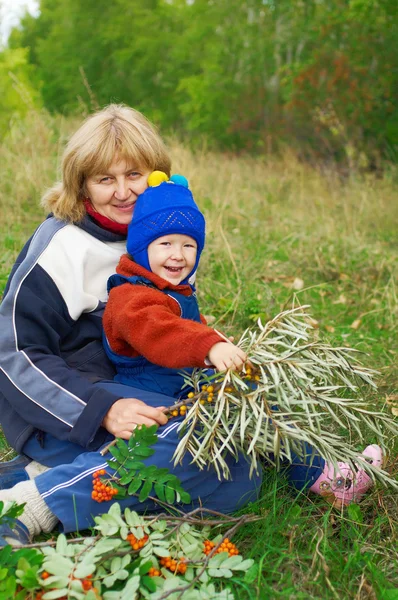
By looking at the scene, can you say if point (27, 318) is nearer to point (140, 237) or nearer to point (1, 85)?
point (140, 237)

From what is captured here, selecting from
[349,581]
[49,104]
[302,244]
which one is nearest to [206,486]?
[349,581]

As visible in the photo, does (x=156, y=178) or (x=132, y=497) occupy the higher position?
(x=156, y=178)

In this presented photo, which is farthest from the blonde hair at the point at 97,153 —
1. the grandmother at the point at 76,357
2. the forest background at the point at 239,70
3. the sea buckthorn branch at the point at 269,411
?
the forest background at the point at 239,70

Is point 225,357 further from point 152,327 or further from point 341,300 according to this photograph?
point 341,300

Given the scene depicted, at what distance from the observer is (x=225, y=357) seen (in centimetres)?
224

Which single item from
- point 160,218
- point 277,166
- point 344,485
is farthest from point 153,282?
point 277,166

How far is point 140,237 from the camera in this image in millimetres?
2656

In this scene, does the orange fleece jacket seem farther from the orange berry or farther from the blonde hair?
the orange berry

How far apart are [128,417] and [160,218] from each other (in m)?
0.79

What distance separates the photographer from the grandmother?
234cm

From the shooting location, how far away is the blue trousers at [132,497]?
228 centimetres

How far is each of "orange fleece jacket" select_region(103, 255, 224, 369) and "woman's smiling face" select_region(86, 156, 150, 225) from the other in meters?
0.27

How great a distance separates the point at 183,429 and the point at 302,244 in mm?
3925

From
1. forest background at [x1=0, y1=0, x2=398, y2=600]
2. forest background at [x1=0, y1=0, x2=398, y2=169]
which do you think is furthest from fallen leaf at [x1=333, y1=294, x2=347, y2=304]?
forest background at [x1=0, y1=0, x2=398, y2=169]
